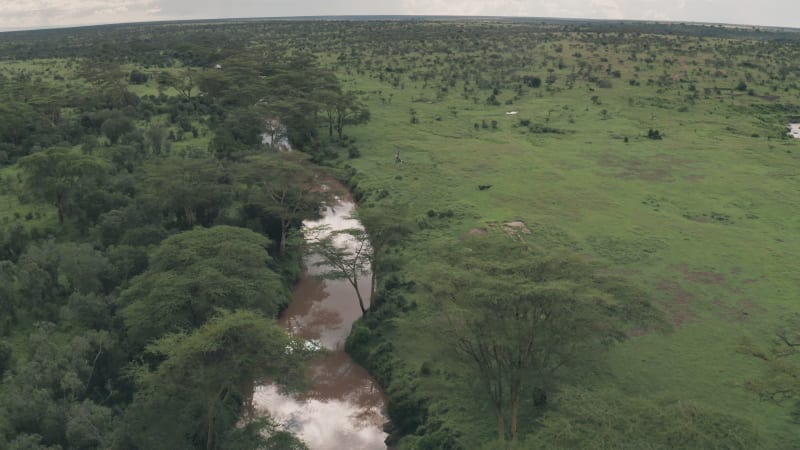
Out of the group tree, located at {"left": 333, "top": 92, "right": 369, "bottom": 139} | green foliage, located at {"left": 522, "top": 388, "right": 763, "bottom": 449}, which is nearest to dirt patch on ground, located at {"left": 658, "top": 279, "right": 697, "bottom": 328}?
green foliage, located at {"left": 522, "top": 388, "right": 763, "bottom": 449}

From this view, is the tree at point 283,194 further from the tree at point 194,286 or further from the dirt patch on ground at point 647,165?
the dirt patch on ground at point 647,165

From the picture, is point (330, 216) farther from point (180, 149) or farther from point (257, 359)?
point (257, 359)

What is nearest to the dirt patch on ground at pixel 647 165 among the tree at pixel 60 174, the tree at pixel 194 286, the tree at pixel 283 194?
the tree at pixel 283 194

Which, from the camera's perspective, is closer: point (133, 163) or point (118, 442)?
point (118, 442)

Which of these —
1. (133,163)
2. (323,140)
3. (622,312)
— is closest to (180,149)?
(133,163)

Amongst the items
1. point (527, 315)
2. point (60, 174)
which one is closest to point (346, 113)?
point (60, 174)
